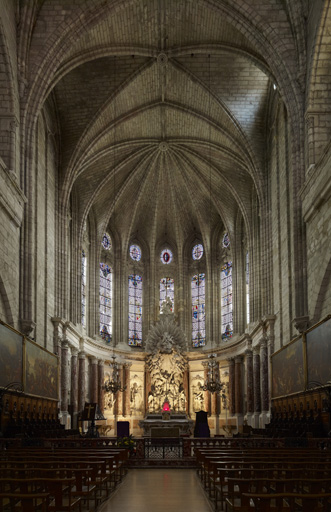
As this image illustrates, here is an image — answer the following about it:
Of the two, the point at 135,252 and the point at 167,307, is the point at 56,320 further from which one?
the point at 135,252

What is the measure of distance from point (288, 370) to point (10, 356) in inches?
384

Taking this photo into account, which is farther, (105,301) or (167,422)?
(105,301)

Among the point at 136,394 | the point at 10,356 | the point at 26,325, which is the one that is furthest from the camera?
the point at 136,394

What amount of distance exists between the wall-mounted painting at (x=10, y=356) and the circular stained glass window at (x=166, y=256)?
23167 mm

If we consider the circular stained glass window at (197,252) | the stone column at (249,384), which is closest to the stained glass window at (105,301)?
the circular stained glass window at (197,252)

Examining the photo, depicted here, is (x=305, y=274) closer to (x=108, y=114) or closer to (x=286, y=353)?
(x=286, y=353)

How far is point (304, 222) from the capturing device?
21.5 m

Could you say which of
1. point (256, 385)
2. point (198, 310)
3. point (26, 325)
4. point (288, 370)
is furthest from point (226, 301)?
point (26, 325)

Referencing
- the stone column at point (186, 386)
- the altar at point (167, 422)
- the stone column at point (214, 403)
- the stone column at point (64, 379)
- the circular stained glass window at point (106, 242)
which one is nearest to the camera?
the stone column at point (64, 379)

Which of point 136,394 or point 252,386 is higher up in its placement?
point 252,386

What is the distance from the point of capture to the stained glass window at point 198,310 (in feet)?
136

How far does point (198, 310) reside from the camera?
41.9 meters

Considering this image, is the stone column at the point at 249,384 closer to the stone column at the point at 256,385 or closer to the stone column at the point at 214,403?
the stone column at the point at 256,385

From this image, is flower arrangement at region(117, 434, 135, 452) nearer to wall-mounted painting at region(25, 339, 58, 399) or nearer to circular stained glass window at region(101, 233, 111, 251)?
wall-mounted painting at region(25, 339, 58, 399)
